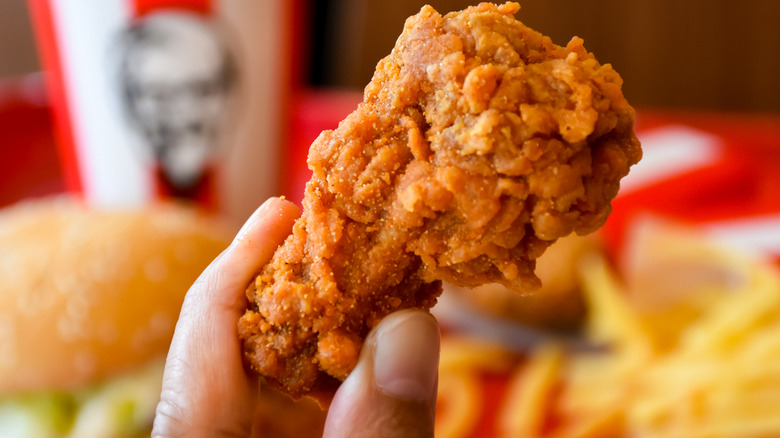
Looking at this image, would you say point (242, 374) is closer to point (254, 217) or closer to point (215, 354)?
point (215, 354)

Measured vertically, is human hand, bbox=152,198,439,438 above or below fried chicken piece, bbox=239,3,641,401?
below

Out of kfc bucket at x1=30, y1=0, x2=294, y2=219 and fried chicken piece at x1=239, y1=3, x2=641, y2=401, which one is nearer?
fried chicken piece at x1=239, y1=3, x2=641, y2=401

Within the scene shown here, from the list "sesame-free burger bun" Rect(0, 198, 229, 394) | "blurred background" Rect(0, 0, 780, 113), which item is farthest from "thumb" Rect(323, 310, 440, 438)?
"blurred background" Rect(0, 0, 780, 113)

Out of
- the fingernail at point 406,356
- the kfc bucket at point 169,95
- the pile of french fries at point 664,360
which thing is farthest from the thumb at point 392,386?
the kfc bucket at point 169,95

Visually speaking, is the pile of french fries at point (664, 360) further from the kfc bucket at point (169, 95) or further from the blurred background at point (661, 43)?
the blurred background at point (661, 43)

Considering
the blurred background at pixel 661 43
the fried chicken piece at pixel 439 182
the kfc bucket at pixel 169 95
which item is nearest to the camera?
the fried chicken piece at pixel 439 182

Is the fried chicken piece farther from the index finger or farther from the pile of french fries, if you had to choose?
the pile of french fries

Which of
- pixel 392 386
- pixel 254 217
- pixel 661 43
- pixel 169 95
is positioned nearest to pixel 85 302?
Result: pixel 169 95
